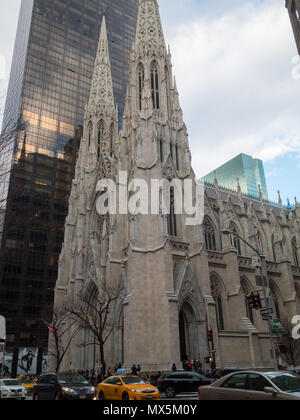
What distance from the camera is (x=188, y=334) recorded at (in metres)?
31.1

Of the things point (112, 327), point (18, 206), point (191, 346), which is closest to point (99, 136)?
point (112, 327)

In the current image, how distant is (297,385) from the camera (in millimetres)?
8164

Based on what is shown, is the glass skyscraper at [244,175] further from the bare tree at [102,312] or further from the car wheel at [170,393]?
the car wheel at [170,393]

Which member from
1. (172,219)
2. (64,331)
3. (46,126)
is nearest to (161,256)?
(172,219)

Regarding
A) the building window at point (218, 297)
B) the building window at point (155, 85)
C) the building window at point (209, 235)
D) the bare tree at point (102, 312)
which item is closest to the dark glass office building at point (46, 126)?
the bare tree at point (102, 312)

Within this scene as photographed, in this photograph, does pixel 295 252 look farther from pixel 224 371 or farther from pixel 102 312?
pixel 224 371

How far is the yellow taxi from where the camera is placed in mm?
13898

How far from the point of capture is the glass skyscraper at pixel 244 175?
330 ft

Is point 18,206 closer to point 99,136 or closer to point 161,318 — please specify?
point 161,318

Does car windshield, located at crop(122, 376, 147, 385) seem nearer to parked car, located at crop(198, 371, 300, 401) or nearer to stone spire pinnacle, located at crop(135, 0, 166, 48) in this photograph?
parked car, located at crop(198, 371, 300, 401)

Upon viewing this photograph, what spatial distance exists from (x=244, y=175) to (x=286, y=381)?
95.8m

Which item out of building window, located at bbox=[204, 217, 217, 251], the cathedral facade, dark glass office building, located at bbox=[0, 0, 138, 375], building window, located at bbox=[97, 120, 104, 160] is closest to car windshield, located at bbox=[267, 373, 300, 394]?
the cathedral facade

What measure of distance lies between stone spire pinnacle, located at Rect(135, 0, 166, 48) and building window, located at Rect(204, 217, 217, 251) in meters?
24.1

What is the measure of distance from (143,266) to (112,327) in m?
6.44
